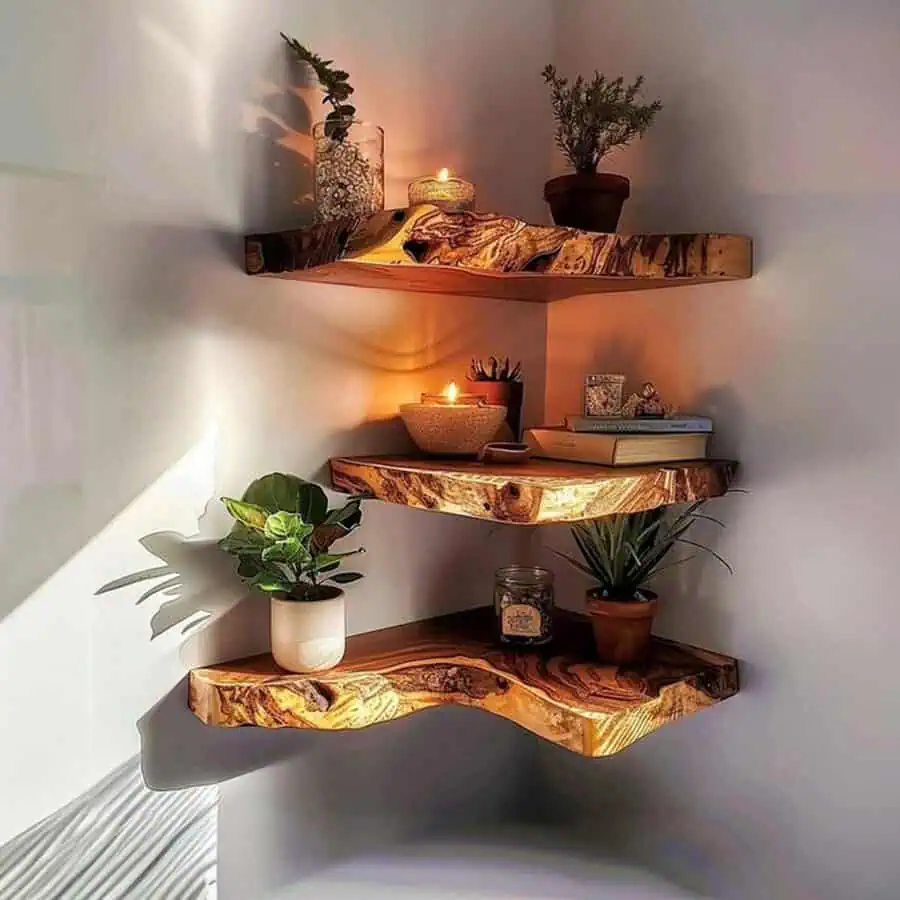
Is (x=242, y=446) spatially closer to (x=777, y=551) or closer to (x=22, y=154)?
(x=22, y=154)

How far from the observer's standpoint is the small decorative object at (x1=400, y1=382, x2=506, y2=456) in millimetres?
1188

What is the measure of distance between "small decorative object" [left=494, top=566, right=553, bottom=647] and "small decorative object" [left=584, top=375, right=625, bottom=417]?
26 cm

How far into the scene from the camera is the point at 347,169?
111 cm

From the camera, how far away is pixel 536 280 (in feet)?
3.94

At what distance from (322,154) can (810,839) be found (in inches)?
42.7

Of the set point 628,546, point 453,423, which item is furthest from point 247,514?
point 628,546

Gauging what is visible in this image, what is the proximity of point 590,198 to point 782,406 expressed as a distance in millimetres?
377

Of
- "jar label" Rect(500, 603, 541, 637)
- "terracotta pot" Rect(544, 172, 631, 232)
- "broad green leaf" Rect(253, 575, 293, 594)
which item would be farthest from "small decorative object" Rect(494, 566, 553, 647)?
"terracotta pot" Rect(544, 172, 631, 232)

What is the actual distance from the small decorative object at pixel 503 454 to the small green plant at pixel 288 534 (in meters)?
0.18

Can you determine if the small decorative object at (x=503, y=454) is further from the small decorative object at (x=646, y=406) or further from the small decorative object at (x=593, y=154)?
the small decorative object at (x=593, y=154)

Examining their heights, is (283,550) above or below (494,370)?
below

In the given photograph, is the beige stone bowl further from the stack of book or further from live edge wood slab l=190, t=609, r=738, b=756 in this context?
live edge wood slab l=190, t=609, r=738, b=756

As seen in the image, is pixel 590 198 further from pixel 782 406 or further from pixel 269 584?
pixel 269 584

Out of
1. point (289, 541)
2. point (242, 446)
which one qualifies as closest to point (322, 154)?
point (242, 446)
